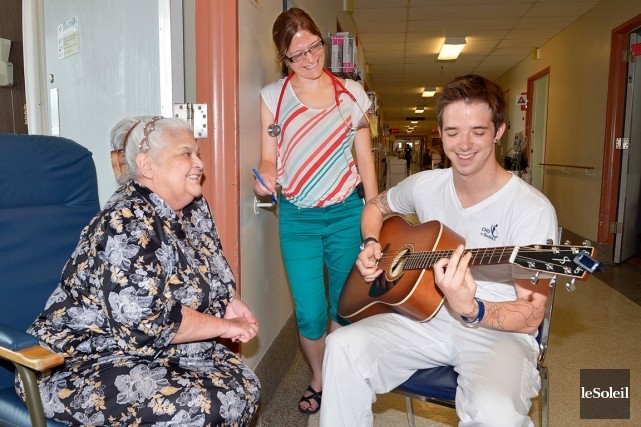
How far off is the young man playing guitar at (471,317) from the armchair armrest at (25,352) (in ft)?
2.27

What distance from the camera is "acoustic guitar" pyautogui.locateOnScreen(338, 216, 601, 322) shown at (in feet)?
3.79

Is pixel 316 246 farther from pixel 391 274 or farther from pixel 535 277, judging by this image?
pixel 535 277

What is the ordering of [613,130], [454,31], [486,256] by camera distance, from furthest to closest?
1. [454,31]
2. [613,130]
3. [486,256]

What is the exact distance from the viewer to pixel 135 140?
53.6 inches

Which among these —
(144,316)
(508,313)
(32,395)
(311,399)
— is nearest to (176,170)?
(144,316)

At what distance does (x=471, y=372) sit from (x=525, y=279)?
28 centimetres

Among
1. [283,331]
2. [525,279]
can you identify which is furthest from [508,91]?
[525,279]

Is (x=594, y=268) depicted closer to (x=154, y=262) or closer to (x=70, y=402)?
(x=154, y=262)

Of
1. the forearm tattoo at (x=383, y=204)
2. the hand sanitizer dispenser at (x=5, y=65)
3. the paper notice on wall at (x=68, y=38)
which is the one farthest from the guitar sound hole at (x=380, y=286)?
the hand sanitizer dispenser at (x=5, y=65)

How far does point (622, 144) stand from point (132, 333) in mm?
5171

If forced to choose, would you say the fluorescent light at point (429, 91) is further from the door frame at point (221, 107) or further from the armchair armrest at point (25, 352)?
the armchair armrest at point (25, 352)

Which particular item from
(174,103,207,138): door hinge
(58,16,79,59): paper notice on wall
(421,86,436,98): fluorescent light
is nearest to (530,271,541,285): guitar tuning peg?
(174,103,207,138): door hinge

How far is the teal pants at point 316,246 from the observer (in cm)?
203

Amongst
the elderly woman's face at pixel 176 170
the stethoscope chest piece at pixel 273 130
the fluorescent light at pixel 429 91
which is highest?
the fluorescent light at pixel 429 91
